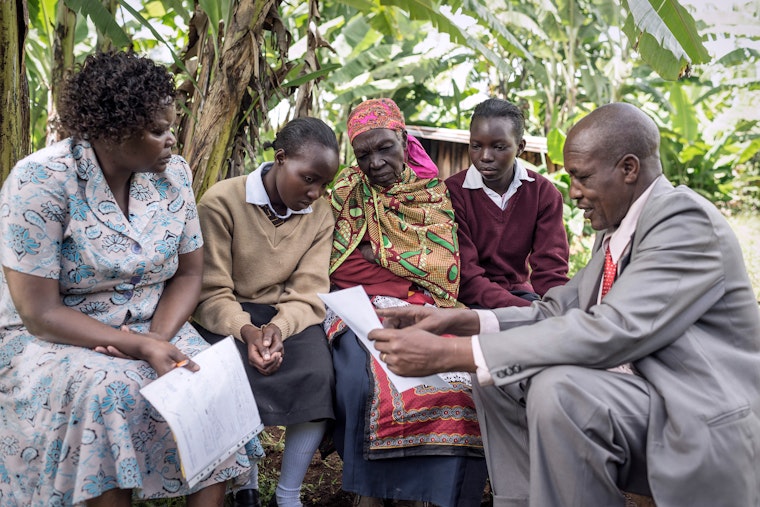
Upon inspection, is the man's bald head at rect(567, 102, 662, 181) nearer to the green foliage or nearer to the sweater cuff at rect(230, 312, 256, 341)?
the green foliage

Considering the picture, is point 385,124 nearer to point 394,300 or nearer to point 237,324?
point 394,300

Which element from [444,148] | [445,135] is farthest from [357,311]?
[444,148]

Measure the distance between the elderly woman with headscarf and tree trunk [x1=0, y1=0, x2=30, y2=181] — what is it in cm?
145

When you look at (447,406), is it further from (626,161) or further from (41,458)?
(41,458)

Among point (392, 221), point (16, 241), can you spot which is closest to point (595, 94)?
point (392, 221)

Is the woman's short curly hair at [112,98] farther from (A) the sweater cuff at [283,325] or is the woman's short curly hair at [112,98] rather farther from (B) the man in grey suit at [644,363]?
(B) the man in grey suit at [644,363]

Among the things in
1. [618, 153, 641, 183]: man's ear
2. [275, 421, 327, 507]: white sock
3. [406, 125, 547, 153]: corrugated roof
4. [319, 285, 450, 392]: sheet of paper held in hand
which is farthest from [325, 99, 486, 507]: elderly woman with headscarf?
[406, 125, 547, 153]: corrugated roof

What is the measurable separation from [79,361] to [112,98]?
0.86 metres

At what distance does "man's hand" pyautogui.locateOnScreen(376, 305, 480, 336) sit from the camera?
262cm

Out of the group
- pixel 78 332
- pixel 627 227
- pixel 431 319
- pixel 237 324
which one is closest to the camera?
pixel 78 332

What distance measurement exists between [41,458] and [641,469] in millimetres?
1884

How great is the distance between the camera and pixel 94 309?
248 centimetres

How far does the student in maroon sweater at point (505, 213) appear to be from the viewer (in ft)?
11.2

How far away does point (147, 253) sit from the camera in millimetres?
2502
